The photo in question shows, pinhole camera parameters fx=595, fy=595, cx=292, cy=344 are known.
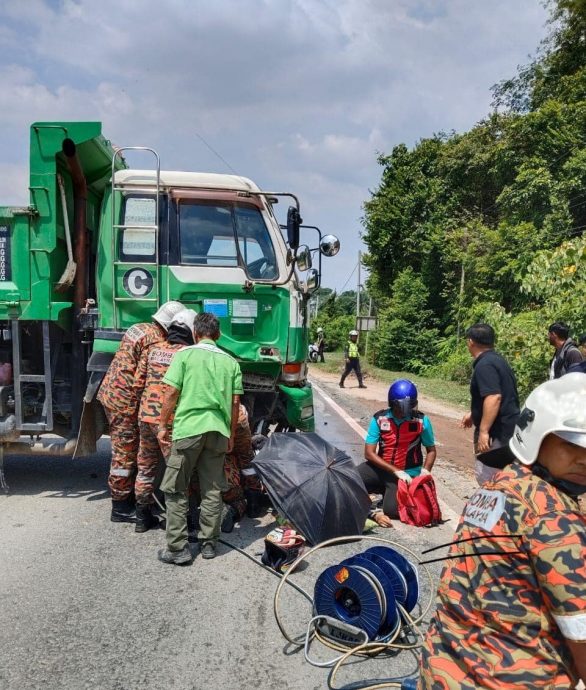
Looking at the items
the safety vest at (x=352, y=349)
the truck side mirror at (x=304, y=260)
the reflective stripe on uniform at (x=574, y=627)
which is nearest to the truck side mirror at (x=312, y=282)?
the truck side mirror at (x=304, y=260)

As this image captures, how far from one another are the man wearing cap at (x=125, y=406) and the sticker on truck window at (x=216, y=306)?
1.70ft

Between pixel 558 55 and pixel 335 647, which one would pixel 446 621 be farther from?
pixel 558 55

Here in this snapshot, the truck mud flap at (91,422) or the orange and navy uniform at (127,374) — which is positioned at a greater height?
the orange and navy uniform at (127,374)

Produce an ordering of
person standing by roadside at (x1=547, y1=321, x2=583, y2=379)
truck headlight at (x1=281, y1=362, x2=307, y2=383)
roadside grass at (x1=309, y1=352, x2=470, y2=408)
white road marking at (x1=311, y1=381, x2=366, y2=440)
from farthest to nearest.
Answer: roadside grass at (x1=309, y1=352, x2=470, y2=408)
white road marking at (x1=311, y1=381, x2=366, y2=440)
person standing by roadside at (x1=547, y1=321, x2=583, y2=379)
truck headlight at (x1=281, y1=362, x2=307, y2=383)

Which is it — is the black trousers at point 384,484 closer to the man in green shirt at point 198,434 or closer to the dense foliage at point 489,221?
the man in green shirt at point 198,434

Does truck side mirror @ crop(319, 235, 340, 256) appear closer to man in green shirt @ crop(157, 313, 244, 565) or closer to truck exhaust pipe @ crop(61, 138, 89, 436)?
man in green shirt @ crop(157, 313, 244, 565)

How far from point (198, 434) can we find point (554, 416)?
299 centimetres

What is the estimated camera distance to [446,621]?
172cm

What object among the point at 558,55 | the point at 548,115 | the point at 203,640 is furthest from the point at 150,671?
the point at 558,55

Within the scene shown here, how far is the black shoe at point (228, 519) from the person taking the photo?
4.92 meters

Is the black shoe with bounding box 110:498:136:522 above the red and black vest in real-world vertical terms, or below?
below

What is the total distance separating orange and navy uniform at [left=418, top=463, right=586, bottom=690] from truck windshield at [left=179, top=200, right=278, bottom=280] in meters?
4.29

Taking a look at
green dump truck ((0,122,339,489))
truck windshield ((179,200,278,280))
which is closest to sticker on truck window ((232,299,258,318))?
green dump truck ((0,122,339,489))

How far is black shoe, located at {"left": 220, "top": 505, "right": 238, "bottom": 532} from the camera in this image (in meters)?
4.92
